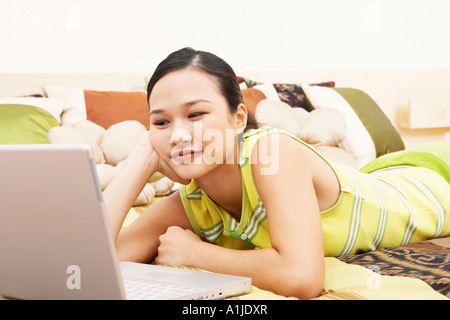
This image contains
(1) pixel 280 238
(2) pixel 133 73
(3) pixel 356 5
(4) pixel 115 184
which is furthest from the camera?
(3) pixel 356 5

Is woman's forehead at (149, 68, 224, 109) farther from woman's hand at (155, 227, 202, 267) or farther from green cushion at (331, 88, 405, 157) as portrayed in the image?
green cushion at (331, 88, 405, 157)

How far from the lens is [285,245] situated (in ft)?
3.03

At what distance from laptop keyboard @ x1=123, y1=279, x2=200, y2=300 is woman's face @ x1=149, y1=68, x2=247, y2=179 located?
10.2 inches

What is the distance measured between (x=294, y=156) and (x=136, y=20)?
6.17 feet

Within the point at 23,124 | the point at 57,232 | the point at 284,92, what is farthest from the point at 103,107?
the point at 57,232

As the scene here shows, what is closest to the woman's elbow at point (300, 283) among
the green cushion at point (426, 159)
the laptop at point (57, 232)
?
the laptop at point (57, 232)

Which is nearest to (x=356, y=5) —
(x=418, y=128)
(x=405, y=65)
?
(x=405, y=65)

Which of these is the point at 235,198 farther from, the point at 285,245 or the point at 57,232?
the point at 57,232

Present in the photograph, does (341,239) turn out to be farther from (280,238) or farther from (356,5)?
(356,5)

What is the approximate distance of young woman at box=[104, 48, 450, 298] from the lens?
0.94 m

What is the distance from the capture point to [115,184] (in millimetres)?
1176

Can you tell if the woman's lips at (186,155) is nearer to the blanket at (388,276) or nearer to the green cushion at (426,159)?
the blanket at (388,276)

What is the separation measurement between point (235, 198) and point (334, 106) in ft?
4.83

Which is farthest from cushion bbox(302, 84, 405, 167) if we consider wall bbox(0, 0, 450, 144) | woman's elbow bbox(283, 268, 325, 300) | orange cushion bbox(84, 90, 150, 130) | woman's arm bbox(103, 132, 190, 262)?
woman's elbow bbox(283, 268, 325, 300)
